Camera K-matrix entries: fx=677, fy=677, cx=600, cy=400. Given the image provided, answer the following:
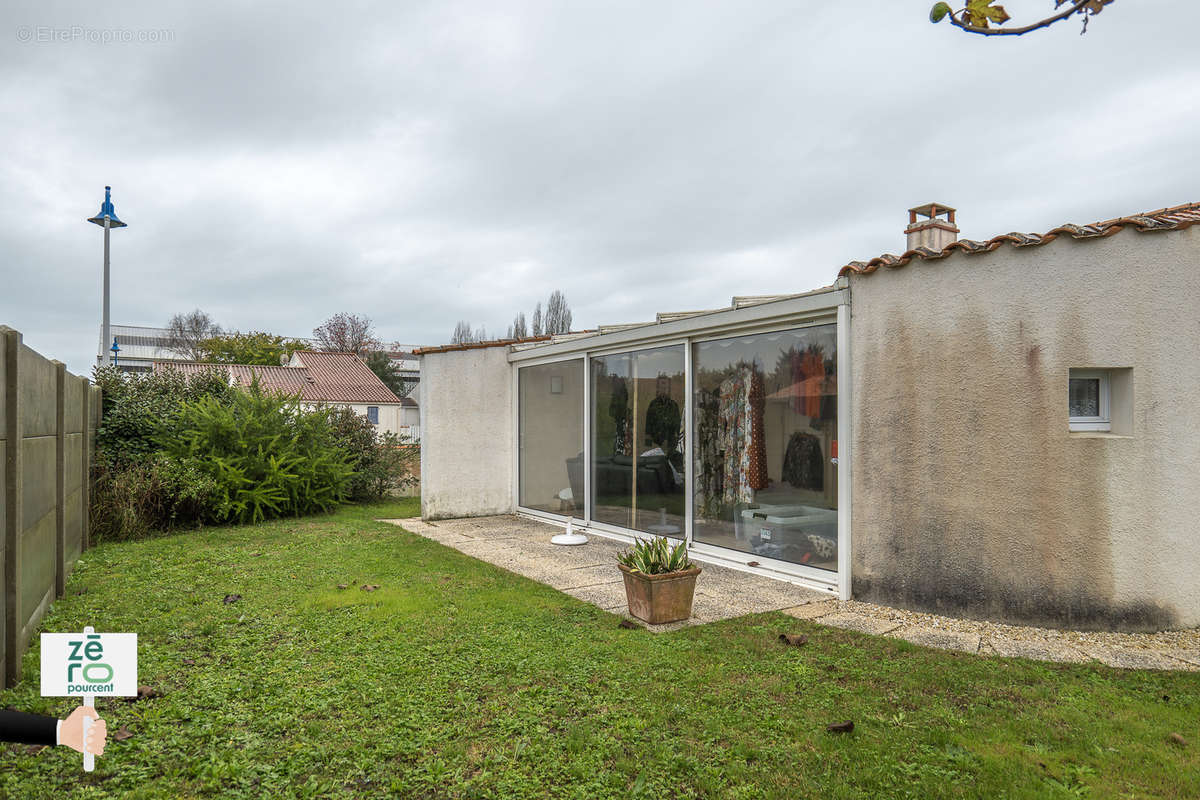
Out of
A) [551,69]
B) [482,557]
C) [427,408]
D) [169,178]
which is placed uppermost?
[551,69]

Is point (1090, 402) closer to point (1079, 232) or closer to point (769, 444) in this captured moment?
point (1079, 232)

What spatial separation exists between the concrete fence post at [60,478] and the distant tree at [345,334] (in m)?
44.3

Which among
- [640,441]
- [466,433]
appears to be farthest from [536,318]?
[640,441]

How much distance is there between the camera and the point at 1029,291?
4.57 m

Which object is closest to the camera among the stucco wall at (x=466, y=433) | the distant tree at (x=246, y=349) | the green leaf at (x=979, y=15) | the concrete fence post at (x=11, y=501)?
the green leaf at (x=979, y=15)

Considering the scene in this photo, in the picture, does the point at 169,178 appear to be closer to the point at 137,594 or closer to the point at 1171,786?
the point at 137,594

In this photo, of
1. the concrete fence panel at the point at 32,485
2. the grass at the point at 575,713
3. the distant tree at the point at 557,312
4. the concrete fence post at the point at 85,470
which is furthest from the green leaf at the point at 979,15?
the distant tree at the point at 557,312

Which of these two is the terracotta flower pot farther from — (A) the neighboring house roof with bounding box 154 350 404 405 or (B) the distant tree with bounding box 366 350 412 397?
(B) the distant tree with bounding box 366 350 412 397

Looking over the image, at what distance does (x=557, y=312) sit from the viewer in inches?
1433

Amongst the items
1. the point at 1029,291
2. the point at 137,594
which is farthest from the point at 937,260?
the point at 137,594

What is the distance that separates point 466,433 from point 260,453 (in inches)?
120

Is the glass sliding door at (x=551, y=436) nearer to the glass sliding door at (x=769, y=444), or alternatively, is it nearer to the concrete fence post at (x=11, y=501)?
the glass sliding door at (x=769, y=444)

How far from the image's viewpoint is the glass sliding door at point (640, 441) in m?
7.62

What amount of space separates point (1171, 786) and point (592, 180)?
1196 centimetres
